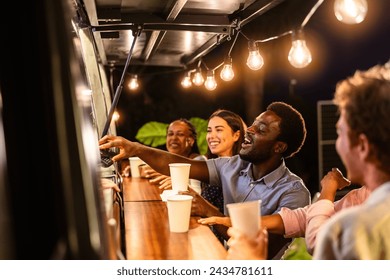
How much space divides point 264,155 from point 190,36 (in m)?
1.03

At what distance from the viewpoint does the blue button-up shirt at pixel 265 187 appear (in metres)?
2.09

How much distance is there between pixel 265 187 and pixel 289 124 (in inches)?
12.5

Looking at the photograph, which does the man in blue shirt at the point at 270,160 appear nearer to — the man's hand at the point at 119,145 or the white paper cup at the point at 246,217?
the man's hand at the point at 119,145

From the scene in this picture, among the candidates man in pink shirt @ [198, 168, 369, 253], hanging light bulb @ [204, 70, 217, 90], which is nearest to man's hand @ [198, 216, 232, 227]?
man in pink shirt @ [198, 168, 369, 253]

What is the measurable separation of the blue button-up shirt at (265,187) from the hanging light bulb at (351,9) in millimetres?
803

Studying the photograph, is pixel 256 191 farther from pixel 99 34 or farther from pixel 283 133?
pixel 99 34

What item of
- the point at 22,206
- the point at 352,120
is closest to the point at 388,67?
the point at 352,120

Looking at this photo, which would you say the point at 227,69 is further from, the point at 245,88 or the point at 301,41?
the point at 245,88

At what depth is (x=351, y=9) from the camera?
1612 mm

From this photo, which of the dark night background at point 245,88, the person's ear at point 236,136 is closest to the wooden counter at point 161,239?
the person's ear at point 236,136

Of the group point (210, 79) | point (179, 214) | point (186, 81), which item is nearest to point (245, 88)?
point (186, 81)

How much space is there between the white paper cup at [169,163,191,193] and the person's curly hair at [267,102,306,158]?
0.52m

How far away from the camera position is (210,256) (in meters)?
1.33

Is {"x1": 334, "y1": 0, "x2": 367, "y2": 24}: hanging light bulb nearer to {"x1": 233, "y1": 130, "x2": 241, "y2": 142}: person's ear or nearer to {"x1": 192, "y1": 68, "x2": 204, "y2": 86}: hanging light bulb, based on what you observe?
{"x1": 233, "y1": 130, "x2": 241, "y2": 142}: person's ear
